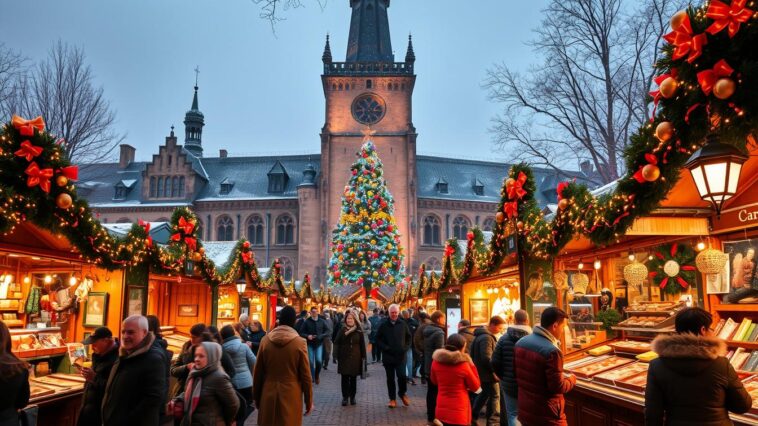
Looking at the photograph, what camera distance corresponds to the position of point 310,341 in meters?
13.5

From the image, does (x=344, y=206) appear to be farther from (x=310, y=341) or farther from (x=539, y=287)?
(x=539, y=287)

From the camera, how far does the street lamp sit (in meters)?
4.04

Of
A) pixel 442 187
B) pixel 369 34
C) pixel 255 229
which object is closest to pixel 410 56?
pixel 369 34

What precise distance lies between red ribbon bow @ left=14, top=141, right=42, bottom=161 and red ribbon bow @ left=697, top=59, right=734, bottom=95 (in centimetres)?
639

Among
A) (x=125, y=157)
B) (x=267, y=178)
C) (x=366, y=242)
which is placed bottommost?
(x=366, y=242)

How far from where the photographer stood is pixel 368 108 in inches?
1932

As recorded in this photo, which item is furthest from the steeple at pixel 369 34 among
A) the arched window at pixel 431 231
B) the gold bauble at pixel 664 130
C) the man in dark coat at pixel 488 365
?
the gold bauble at pixel 664 130

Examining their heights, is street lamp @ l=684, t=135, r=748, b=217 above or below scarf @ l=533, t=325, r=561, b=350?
above

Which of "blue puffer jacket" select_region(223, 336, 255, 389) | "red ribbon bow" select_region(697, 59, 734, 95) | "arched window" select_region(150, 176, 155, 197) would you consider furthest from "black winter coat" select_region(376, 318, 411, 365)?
"arched window" select_region(150, 176, 155, 197)

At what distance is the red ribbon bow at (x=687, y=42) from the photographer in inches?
152

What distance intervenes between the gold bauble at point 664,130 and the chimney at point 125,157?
202 ft

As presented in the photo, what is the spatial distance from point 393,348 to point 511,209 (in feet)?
10.8

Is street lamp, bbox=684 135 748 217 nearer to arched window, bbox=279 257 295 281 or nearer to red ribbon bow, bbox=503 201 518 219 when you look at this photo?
red ribbon bow, bbox=503 201 518 219

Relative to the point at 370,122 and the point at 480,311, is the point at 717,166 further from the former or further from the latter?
the point at 370,122
